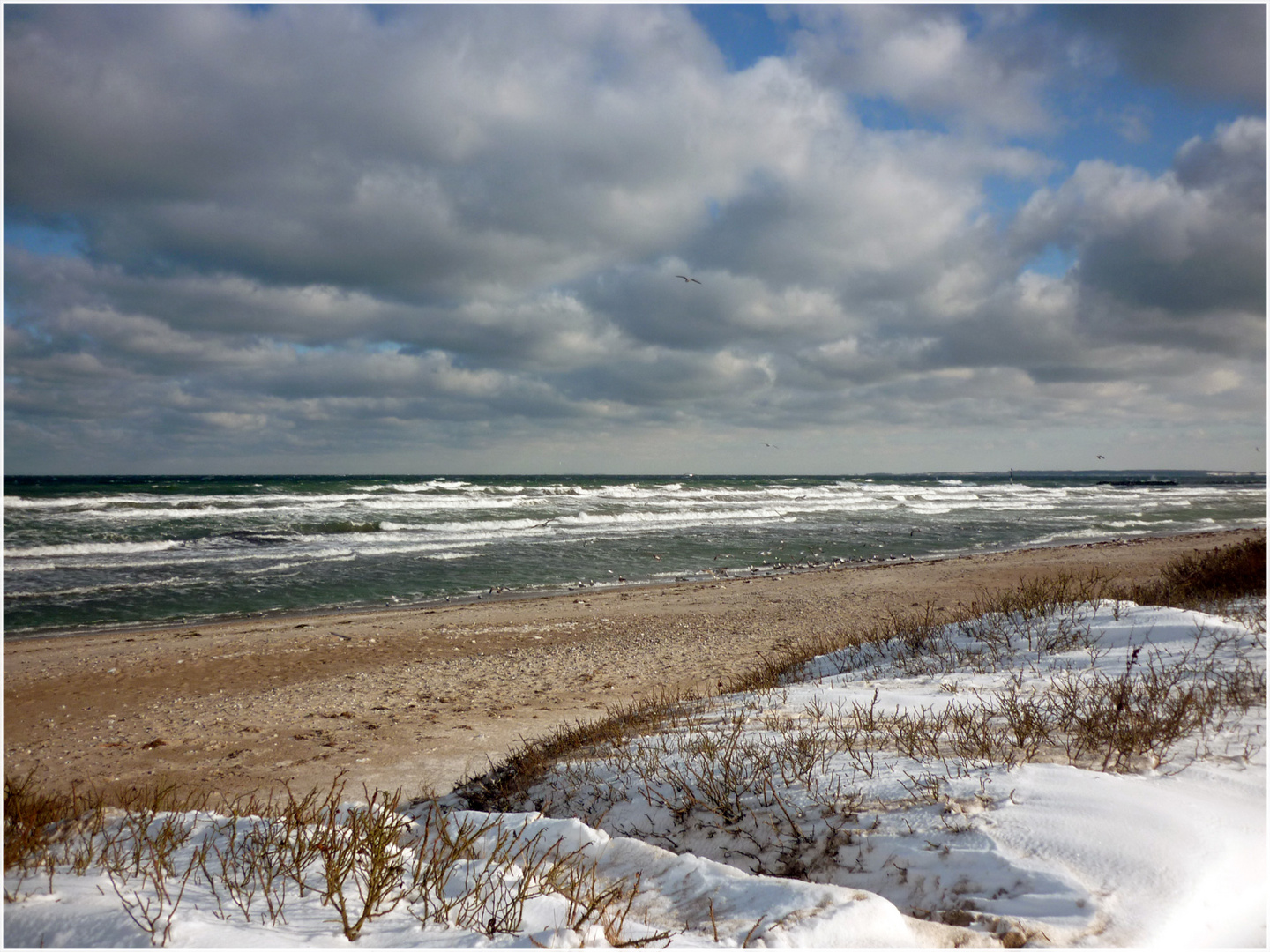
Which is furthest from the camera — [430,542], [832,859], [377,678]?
[430,542]

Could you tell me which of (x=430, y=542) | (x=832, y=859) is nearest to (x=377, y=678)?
(x=832, y=859)

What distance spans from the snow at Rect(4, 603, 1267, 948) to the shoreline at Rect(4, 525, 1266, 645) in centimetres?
1204

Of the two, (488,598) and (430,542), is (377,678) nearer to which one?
(488,598)

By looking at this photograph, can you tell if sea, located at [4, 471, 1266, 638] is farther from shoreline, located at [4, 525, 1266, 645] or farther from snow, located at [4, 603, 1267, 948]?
snow, located at [4, 603, 1267, 948]

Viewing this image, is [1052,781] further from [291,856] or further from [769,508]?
[769,508]

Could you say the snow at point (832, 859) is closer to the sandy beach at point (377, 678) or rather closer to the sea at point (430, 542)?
the sandy beach at point (377, 678)

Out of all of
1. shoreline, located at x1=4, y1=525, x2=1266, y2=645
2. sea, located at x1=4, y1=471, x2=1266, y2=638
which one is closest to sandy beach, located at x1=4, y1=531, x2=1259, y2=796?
shoreline, located at x1=4, y1=525, x2=1266, y2=645

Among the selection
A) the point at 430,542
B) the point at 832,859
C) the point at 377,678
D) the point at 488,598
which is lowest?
the point at 488,598

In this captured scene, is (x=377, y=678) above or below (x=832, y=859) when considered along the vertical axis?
below

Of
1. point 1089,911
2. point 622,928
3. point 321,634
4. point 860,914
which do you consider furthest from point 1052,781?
point 321,634

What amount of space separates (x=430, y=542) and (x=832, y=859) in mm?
25419

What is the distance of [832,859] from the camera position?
3.40 metres

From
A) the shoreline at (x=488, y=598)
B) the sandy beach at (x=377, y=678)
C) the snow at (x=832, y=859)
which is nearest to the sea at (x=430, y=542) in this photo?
the shoreline at (x=488, y=598)

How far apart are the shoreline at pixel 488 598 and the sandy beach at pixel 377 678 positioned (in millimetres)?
325
